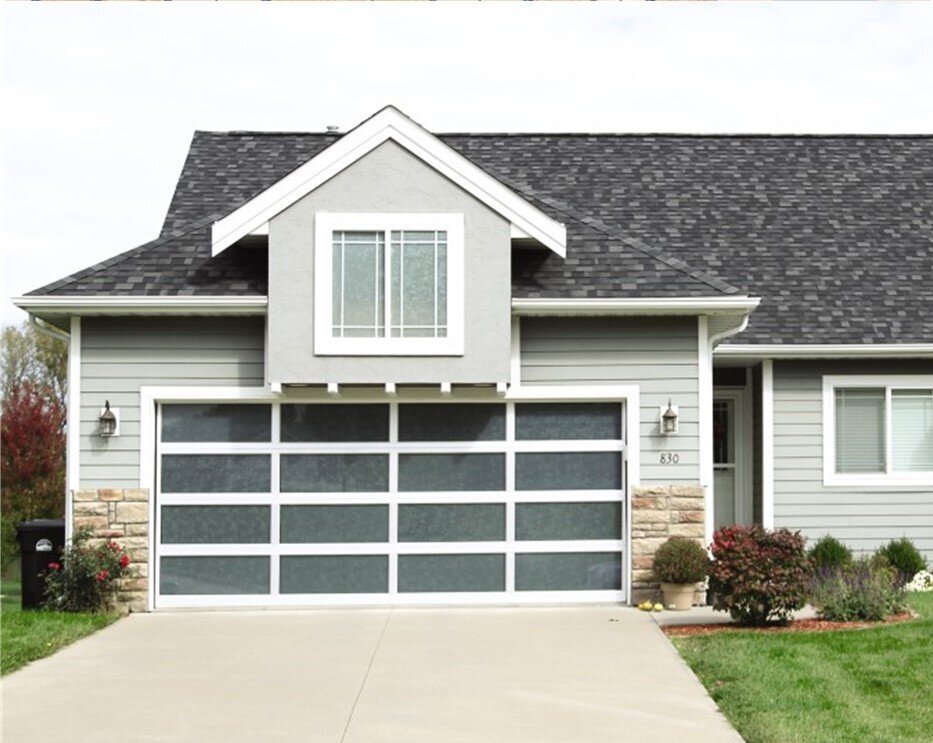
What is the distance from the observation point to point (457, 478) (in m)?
14.3

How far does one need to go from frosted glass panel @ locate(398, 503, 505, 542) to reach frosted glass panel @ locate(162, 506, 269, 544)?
1.49 m

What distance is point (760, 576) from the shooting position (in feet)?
39.5

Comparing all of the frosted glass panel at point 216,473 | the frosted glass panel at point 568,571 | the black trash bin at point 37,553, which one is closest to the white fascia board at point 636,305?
the frosted glass panel at point 568,571

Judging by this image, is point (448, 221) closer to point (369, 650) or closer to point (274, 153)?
point (369, 650)

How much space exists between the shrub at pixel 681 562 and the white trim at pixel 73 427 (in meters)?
6.15

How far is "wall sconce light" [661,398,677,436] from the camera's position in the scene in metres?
14.1

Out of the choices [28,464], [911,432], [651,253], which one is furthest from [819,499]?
[28,464]

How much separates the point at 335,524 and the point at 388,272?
2.78 metres

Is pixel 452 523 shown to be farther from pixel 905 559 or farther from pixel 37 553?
pixel 905 559

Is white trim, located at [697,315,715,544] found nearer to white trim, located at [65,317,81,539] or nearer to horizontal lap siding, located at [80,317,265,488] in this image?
horizontal lap siding, located at [80,317,265,488]

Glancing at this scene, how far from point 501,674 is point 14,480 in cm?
1383

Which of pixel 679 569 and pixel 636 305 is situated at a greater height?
pixel 636 305

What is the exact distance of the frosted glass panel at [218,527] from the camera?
556 inches

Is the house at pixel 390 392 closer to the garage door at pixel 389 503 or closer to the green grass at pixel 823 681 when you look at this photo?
the garage door at pixel 389 503
